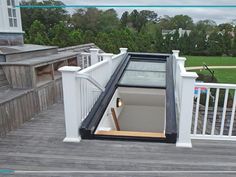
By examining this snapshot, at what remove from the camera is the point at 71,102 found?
2.89 metres

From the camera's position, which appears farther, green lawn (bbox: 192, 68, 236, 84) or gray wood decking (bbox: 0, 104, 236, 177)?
green lawn (bbox: 192, 68, 236, 84)

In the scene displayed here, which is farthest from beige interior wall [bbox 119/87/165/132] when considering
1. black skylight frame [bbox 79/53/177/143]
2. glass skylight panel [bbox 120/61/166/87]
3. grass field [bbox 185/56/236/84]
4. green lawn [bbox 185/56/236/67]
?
green lawn [bbox 185/56/236/67]

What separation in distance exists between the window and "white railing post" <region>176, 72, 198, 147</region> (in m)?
3.76

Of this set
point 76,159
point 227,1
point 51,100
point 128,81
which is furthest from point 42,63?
point 227,1

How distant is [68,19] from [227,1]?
2859 centimetres

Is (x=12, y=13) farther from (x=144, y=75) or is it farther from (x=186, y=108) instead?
(x=186, y=108)

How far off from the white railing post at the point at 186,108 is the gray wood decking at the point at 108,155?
122 millimetres

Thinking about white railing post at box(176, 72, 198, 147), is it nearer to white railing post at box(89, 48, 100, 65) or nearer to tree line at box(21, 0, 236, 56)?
white railing post at box(89, 48, 100, 65)

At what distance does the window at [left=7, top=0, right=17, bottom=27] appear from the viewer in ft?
15.4

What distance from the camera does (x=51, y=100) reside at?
457cm

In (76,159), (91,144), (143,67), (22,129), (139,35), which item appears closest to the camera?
(76,159)

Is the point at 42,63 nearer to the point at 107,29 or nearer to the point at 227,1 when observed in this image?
the point at 227,1

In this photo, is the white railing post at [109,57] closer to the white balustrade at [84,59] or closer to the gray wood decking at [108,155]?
the white balustrade at [84,59]

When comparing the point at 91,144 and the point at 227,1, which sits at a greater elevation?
the point at 227,1
